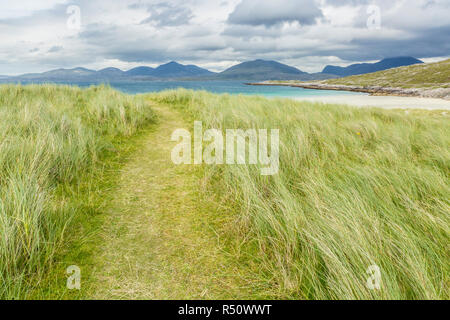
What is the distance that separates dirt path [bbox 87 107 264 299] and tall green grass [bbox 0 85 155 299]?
16.9 inches

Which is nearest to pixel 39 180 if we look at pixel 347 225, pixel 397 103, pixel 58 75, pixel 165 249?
pixel 165 249

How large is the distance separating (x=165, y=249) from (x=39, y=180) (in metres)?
1.77

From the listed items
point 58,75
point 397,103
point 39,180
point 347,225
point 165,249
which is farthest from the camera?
point 58,75

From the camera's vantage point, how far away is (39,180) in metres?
2.48

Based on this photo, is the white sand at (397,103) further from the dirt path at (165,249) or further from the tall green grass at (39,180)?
the dirt path at (165,249)

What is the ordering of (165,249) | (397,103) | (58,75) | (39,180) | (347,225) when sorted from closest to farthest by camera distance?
(347,225) → (165,249) → (39,180) → (397,103) → (58,75)

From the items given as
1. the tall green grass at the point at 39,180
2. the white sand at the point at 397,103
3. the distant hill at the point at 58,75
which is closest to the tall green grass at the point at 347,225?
the tall green grass at the point at 39,180

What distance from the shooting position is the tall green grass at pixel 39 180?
156 cm

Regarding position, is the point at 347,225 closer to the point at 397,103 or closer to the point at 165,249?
the point at 165,249

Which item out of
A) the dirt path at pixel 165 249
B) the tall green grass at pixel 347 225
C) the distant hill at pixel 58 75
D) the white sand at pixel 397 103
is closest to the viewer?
the tall green grass at pixel 347 225

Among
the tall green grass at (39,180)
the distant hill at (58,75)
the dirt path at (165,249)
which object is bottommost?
the dirt path at (165,249)

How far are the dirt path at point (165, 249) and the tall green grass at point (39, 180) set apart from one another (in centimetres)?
43
